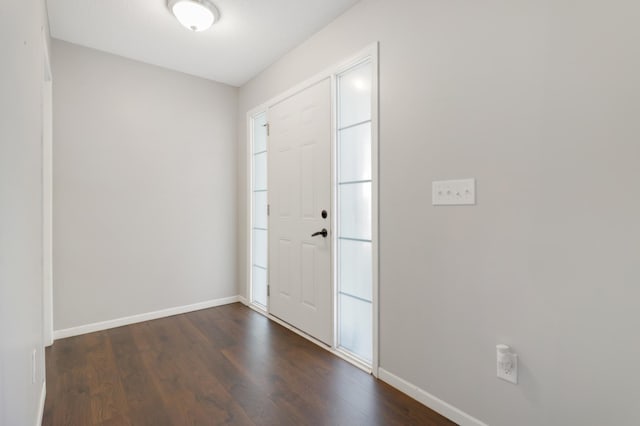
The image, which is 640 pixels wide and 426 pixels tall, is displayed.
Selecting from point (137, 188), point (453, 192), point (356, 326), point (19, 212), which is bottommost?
point (356, 326)

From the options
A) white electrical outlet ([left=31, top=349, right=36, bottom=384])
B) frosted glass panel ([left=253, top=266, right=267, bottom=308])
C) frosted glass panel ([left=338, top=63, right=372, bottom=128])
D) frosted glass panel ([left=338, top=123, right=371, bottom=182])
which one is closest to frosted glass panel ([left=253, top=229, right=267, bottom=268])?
frosted glass panel ([left=253, top=266, right=267, bottom=308])

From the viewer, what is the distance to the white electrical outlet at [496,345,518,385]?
147cm

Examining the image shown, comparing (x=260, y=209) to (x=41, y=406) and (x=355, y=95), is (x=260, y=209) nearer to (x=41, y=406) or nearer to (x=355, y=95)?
(x=355, y=95)

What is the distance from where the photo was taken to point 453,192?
1708 millimetres

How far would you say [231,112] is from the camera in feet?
12.7

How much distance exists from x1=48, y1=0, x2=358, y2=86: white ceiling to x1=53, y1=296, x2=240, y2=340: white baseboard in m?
2.59

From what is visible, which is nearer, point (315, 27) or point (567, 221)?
point (567, 221)

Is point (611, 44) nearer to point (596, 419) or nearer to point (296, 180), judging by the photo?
point (596, 419)

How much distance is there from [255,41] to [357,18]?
3.34ft

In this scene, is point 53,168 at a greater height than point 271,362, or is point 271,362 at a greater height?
point 53,168

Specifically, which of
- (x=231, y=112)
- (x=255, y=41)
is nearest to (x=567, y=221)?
(x=255, y=41)

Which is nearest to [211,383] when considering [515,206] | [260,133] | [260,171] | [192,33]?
[515,206]

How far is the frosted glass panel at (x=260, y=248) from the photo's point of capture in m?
3.58

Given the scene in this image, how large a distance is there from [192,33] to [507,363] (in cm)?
324
